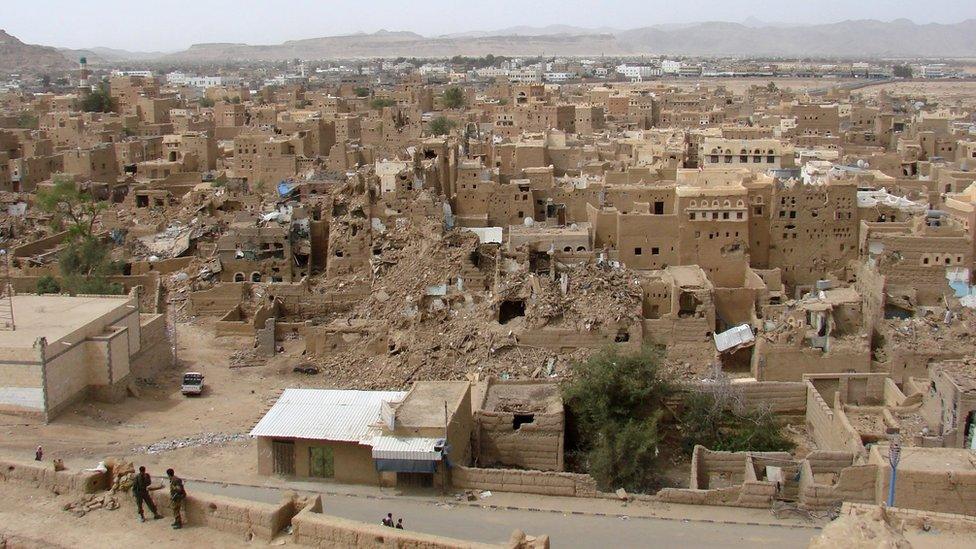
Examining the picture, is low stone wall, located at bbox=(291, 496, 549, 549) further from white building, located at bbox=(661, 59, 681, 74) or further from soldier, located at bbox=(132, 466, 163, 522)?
white building, located at bbox=(661, 59, 681, 74)

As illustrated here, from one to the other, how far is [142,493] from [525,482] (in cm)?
610

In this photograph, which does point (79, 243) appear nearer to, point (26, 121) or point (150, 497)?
point (150, 497)

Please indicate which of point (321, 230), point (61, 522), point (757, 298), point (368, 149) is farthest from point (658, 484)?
point (368, 149)

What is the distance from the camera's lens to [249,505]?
10.2 meters

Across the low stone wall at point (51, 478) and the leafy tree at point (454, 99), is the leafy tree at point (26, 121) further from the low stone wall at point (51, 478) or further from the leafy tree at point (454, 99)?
the low stone wall at point (51, 478)

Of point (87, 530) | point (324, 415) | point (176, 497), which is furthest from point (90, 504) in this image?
point (324, 415)

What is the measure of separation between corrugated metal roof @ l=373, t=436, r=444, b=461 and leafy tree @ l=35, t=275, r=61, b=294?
1558 cm

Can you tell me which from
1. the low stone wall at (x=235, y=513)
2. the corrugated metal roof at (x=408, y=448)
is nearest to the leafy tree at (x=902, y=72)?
the corrugated metal roof at (x=408, y=448)

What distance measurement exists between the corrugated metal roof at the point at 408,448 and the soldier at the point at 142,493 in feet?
14.6

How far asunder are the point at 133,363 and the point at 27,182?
23.0 metres

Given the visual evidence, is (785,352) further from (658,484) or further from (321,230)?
(321,230)

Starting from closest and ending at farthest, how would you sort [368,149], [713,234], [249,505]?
[249,505], [713,234], [368,149]

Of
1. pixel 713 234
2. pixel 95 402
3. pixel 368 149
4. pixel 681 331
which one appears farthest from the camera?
pixel 368 149

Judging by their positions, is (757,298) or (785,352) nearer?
(785,352)
